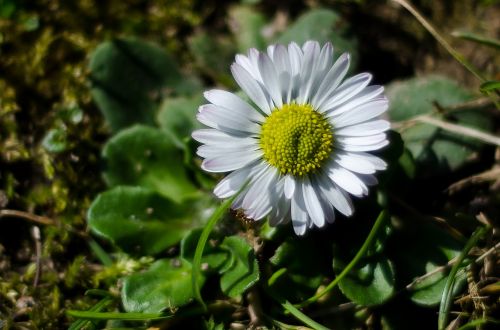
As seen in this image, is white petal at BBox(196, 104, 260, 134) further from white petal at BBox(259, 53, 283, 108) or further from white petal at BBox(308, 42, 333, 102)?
white petal at BBox(308, 42, 333, 102)

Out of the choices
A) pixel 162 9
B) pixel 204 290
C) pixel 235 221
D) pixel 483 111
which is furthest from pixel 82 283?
pixel 483 111

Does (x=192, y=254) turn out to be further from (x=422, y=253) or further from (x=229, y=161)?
(x=422, y=253)

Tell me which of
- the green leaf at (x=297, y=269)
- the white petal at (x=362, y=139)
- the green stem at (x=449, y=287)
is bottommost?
the green stem at (x=449, y=287)

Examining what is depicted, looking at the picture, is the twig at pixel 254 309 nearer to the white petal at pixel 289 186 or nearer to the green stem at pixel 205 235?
the green stem at pixel 205 235

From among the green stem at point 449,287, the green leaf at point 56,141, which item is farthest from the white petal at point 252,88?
the green leaf at point 56,141

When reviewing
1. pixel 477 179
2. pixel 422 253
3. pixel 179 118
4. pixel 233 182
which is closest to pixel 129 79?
pixel 179 118

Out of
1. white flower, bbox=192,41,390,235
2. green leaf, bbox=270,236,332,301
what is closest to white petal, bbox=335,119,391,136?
white flower, bbox=192,41,390,235
